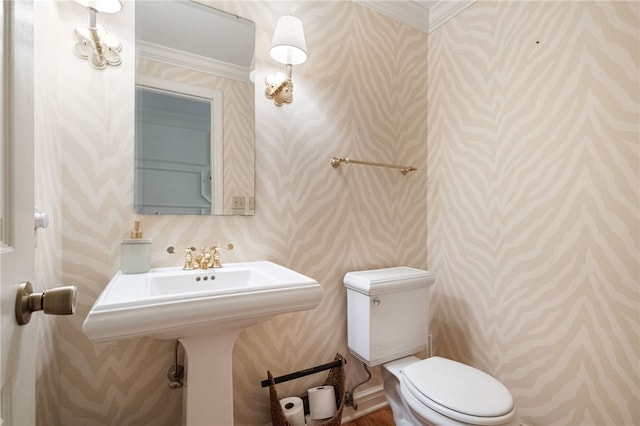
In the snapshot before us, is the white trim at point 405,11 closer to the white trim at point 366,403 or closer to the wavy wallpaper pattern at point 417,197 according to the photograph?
the wavy wallpaper pattern at point 417,197

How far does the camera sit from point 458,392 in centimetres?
103

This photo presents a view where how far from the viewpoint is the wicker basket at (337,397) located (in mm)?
1200

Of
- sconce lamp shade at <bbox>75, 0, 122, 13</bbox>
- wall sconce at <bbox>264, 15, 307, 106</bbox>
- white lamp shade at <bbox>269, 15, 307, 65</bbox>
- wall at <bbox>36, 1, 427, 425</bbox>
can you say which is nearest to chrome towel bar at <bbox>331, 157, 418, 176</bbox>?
wall at <bbox>36, 1, 427, 425</bbox>

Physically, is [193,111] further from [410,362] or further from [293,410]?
[410,362]

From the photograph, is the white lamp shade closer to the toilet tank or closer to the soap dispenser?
the soap dispenser

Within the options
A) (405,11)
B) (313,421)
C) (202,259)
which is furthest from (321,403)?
(405,11)

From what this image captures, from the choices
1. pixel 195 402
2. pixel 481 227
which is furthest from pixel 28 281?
pixel 481 227

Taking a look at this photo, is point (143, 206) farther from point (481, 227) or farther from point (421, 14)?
point (421, 14)

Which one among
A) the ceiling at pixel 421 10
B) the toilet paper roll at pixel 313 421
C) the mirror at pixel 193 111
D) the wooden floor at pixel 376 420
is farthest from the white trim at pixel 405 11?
the wooden floor at pixel 376 420

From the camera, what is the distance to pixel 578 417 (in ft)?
3.92

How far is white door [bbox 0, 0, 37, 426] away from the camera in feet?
1.27

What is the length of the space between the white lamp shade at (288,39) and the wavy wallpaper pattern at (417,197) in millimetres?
131

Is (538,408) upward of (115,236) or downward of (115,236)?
downward

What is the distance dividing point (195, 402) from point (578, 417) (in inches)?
59.3
